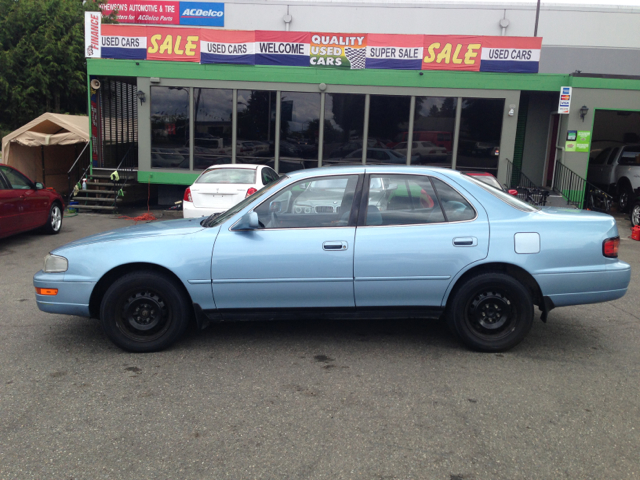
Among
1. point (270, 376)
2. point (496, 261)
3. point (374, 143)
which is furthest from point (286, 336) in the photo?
point (374, 143)

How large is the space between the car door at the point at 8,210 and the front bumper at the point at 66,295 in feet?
18.1

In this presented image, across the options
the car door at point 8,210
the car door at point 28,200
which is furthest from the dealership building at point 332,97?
the car door at point 8,210

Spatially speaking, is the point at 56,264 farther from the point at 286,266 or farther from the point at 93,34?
the point at 93,34

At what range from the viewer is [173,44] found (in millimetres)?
14984

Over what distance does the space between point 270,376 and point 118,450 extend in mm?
1345

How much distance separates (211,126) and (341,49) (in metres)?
4.15

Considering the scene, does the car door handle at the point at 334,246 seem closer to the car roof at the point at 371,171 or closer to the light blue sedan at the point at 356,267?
the light blue sedan at the point at 356,267

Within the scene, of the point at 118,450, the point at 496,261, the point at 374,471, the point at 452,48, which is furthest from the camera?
the point at 452,48

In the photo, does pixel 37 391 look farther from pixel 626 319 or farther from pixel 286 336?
pixel 626 319

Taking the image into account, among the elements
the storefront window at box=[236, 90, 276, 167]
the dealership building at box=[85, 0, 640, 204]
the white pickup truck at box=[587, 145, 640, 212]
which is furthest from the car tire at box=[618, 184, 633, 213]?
the storefront window at box=[236, 90, 276, 167]

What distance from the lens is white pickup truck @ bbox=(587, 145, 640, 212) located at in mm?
15361

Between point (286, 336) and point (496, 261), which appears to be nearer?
point (496, 261)

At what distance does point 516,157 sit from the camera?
56.0ft

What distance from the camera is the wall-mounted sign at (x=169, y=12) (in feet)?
93.0
